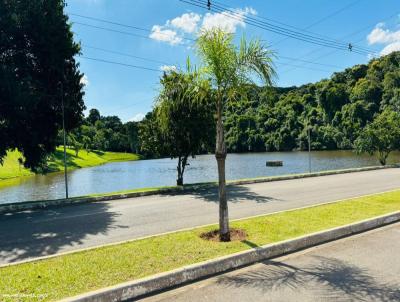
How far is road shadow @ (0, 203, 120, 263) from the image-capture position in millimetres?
8693

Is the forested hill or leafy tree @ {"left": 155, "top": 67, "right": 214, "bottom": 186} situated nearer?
leafy tree @ {"left": 155, "top": 67, "right": 214, "bottom": 186}

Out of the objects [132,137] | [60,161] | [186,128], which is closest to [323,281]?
[186,128]

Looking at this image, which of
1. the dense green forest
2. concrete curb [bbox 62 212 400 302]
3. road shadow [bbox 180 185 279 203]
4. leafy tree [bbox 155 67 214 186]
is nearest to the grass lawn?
the dense green forest

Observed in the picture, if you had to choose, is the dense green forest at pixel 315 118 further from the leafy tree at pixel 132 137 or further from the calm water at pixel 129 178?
the calm water at pixel 129 178

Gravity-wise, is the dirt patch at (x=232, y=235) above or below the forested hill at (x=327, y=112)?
below

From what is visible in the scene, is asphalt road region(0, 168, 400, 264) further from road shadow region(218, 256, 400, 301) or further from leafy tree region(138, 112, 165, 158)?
leafy tree region(138, 112, 165, 158)

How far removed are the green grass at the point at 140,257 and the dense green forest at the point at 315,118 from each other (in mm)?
77921

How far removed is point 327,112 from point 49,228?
11659 centimetres

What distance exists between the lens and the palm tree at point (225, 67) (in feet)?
28.5

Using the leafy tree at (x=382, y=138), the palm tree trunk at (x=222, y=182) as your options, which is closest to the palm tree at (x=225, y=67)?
the palm tree trunk at (x=222, y=182)

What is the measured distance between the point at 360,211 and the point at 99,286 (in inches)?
342

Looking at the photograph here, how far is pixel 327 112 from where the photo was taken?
383 feet

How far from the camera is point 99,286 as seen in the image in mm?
5836

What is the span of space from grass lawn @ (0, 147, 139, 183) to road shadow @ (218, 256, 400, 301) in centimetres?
2808
